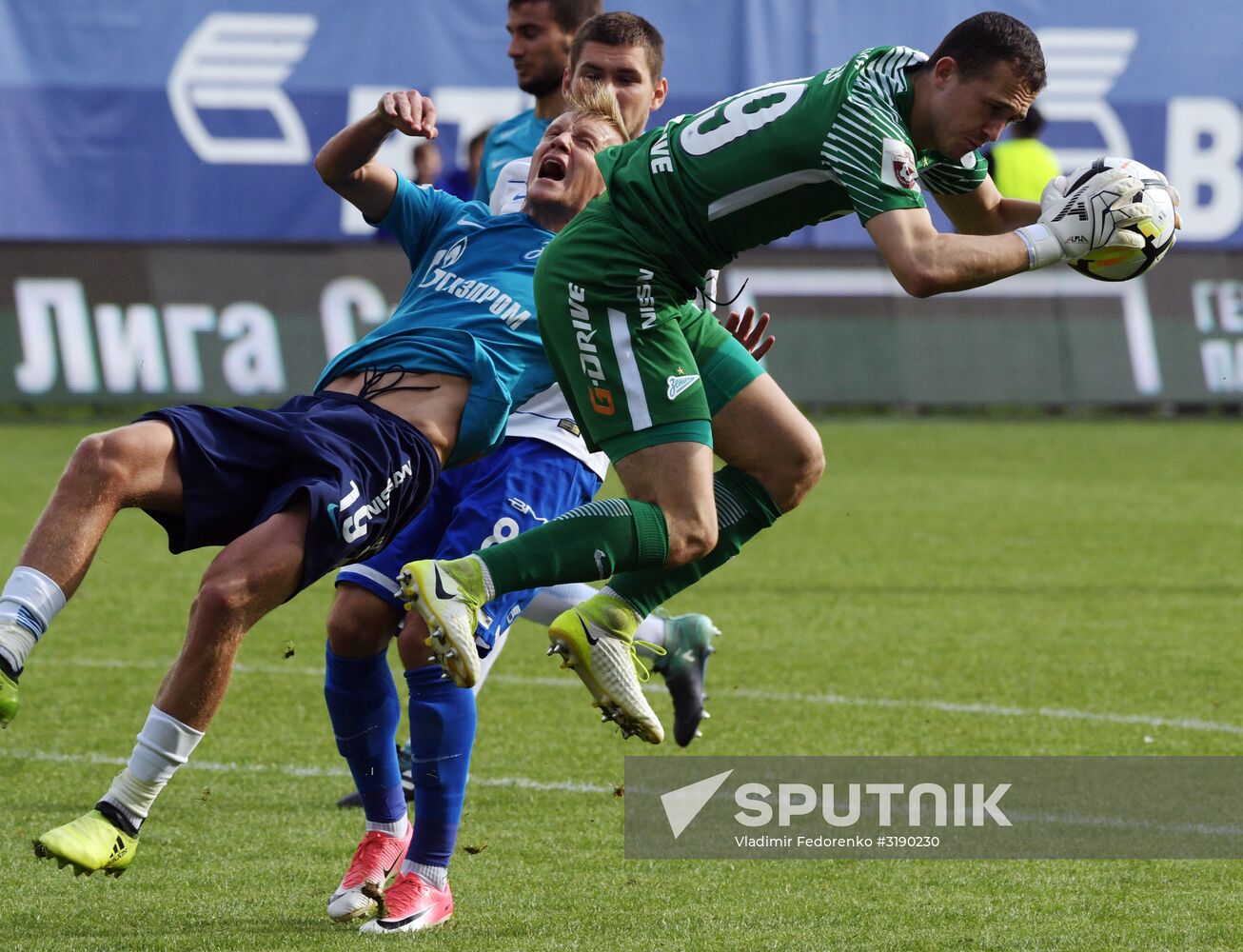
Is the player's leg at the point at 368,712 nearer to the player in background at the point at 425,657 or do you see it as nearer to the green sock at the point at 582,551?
the player in background at the point at 425,657

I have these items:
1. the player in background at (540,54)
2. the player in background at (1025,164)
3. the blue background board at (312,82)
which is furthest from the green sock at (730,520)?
the blue background board at (312,82)

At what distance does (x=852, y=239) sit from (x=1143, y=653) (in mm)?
11452

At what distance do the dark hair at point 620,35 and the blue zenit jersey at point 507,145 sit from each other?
0.67 metres

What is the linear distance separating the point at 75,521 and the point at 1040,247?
2.39 meters

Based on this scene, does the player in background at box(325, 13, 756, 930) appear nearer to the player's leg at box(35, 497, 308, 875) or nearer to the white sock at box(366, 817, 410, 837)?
the white sock at box(366, 817, 410, 837)

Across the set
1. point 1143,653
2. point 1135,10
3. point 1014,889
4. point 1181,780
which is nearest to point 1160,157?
point 1135,10

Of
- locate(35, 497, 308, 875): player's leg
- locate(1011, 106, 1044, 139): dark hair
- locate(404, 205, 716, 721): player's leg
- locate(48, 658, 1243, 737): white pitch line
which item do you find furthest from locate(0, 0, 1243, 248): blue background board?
locate(35, 497, 308, 875): player's leg

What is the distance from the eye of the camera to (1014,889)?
16.2 ft

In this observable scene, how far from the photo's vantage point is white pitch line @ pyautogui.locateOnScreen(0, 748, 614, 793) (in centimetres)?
617

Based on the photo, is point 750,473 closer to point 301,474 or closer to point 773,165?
point 773,165

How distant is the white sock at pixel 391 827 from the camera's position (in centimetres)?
501

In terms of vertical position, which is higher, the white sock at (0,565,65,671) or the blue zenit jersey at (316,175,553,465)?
the blue zenit jersey at (316,175,553,465)

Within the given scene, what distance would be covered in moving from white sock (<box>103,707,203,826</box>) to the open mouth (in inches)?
74.7

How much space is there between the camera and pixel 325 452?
14.7 feet
